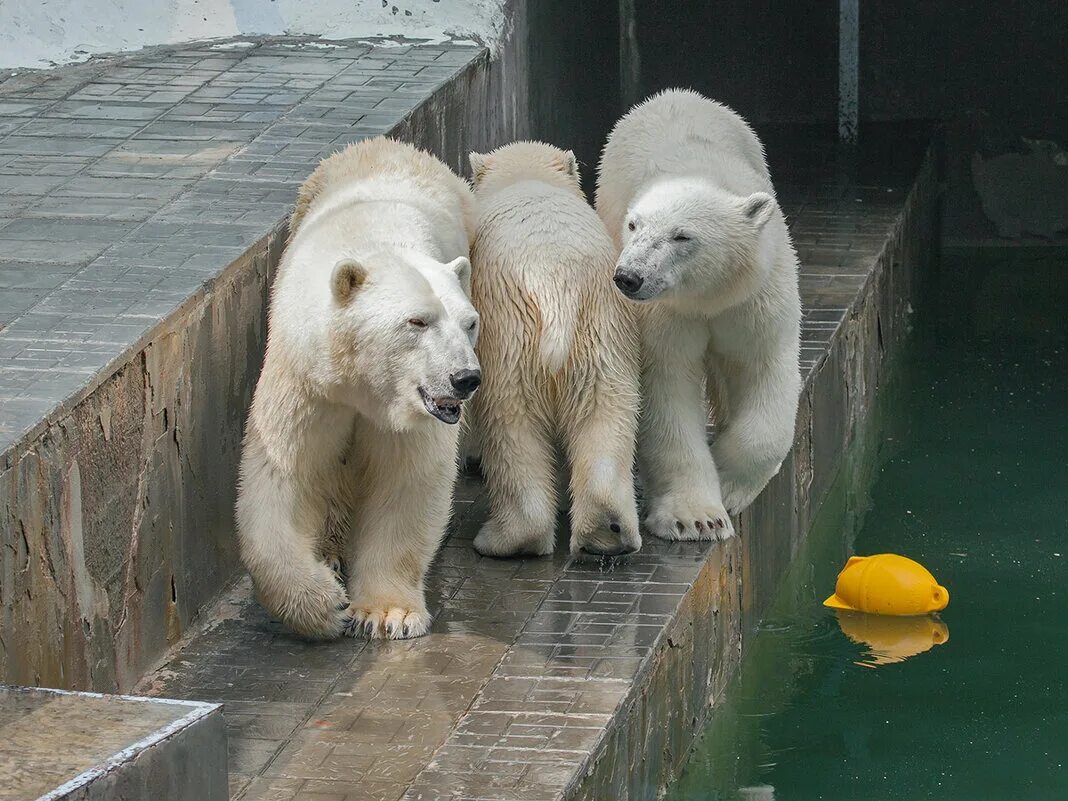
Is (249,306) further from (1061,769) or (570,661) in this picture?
(1061,769)

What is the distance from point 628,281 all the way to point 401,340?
78 cm

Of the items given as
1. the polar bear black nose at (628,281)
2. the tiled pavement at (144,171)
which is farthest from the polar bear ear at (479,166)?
the polar bear black nose at (628,281)

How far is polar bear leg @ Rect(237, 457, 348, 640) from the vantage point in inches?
173

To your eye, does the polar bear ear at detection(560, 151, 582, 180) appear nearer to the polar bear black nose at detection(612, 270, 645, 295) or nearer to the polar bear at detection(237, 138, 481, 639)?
the polar bear at detection(237, 138, 481, 639)

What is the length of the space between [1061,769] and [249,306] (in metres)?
2.46

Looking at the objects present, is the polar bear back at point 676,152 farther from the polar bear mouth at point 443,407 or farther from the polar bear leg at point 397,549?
the polar bear mouth at point 443,407

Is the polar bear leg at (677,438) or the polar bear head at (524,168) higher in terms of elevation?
the polar bear head at (524,168)

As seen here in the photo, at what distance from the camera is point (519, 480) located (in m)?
4.90

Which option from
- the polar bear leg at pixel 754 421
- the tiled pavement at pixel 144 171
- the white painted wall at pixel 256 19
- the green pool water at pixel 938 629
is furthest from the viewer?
the white painted wall at pixel 256 19

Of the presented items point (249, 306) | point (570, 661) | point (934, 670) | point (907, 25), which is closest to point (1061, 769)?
point (934, 670)

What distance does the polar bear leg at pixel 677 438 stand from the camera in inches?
199

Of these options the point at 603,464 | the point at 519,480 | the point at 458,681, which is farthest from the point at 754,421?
the point at 458,681

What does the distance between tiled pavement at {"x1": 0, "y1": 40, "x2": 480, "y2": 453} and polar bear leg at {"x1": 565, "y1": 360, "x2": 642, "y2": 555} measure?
1.02 m

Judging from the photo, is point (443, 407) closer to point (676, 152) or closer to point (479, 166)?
point (676, 152)
